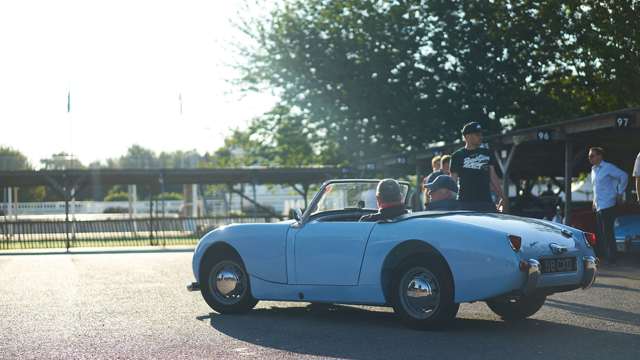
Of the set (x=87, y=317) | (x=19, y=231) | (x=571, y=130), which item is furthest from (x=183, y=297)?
(x=19, y=231)

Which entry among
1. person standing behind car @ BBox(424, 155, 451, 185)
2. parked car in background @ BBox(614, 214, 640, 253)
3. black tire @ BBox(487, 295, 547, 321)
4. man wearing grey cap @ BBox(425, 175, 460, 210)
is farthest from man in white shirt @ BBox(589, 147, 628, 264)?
black tire @ BBox(487, 295, 547, 321)

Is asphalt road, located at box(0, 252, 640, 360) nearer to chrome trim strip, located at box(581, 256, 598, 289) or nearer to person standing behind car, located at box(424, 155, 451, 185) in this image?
chrome trim strip, located at box(581, 256, 598, 289)

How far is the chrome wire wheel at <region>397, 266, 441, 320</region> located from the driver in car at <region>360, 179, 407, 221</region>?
0.70m

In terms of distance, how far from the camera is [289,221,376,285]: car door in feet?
28.8

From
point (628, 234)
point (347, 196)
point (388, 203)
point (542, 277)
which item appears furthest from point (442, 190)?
point (628, 234)

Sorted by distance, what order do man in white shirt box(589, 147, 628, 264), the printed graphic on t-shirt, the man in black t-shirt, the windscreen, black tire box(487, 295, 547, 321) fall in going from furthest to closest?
1. man in white shirt box(589, 147, 628, 264)
2. the printed graphic on t-shirt
3. the man in black t-shirt
4. the windscreen
5. black tire box(487, 295, 547, 321)

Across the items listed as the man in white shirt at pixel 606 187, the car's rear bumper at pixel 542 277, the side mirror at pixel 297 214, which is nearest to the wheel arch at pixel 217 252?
the side mirror at pixel 297 214

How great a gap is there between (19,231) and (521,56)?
18.6m

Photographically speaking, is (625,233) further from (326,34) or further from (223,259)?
(326,34)

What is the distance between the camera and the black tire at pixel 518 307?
8961 mm

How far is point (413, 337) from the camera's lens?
7863mm

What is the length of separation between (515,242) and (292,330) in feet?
6.71

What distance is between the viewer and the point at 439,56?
37.0 m

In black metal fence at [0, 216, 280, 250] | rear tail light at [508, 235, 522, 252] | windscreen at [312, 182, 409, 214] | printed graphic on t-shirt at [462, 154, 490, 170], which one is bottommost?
black metal fence at [0, 216, 280, 250]
